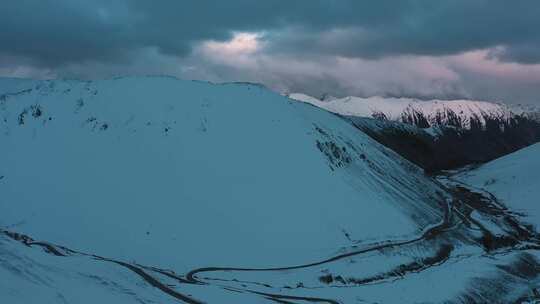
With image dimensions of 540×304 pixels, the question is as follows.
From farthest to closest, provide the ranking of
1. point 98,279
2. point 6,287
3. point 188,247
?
point 188,247 → point 98,279 → point 6,287

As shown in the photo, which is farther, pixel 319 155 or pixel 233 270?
pixel 319 155

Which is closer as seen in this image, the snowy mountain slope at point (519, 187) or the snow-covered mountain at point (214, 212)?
the snow-covered mountain at point (214, 212)

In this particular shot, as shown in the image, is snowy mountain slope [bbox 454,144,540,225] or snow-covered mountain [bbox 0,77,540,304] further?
snowy mountain slope [bbox 454,144,540,225]

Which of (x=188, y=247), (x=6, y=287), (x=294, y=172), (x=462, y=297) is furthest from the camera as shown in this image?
(x=294, y=172)

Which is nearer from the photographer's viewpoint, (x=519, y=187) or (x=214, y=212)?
(x=214, y=212)

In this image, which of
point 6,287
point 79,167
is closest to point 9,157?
point 79,167

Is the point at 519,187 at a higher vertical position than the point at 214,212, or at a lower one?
higher

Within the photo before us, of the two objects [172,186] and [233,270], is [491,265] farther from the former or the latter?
[172,186]

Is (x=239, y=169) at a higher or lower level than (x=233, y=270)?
higher
